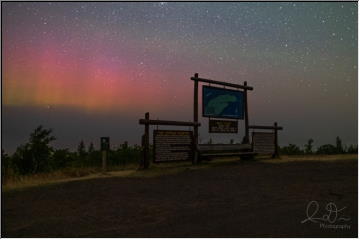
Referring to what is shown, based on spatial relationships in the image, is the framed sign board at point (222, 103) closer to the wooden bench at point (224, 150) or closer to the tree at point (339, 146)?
the wooden bench at point (224, 150)

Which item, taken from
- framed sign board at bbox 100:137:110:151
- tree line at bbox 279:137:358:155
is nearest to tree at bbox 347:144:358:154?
tree line at bbox 279:137:358:155

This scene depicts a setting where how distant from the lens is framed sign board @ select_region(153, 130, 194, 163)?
46.4 ft

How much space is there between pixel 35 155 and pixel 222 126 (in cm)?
745

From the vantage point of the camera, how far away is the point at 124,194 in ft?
27.9

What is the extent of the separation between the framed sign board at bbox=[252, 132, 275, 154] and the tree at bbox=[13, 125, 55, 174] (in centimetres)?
901

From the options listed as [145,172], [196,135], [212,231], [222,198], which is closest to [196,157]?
[196,135]

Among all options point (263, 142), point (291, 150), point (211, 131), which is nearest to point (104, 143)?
point (211, 131)

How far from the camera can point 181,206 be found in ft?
23.5

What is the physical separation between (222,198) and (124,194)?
208 cm

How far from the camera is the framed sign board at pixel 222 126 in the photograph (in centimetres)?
1655

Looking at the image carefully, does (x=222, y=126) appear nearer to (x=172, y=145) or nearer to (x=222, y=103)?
(x=222, y=103)


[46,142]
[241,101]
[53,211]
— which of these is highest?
[241,101]

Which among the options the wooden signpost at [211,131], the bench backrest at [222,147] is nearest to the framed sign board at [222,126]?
the wooden signpost at [211,131]

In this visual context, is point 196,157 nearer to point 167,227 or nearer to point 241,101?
point 241,101
